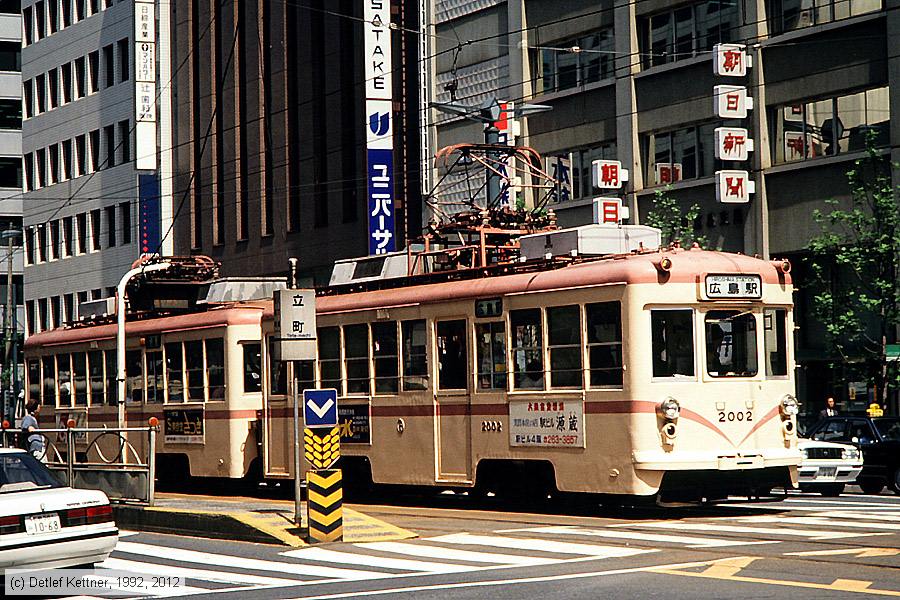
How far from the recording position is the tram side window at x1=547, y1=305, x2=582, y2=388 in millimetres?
20000

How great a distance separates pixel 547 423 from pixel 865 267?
48.5 feet

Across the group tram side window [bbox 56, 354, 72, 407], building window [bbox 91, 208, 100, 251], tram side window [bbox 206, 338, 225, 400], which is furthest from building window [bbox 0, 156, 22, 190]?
tram side window [bbox 206, 338, 225, 400]

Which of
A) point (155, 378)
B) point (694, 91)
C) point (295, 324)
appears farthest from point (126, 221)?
point (295, 324)

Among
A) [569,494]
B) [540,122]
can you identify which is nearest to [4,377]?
[540,122]

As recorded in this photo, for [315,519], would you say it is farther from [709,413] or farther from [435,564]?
[709,413]

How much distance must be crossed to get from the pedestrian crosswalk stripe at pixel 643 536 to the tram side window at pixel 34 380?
57.5 ft

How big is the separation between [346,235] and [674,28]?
45.6 ft

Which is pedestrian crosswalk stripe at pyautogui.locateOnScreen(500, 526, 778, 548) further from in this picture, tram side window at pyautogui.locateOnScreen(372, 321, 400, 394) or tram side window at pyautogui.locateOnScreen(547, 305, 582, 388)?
tram side window at pyautogui.locateOnScreen(372, 321, 400, 394)

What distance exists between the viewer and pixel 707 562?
1419 centimetres

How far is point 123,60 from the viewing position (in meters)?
65.3

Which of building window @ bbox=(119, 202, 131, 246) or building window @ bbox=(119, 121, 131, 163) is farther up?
building window @ bbox=(119, 121, 131, 163)

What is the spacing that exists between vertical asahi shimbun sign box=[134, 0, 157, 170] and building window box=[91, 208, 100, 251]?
7924 mm

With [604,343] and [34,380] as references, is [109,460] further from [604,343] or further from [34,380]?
[34,380]

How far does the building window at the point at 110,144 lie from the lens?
66.1 meters
